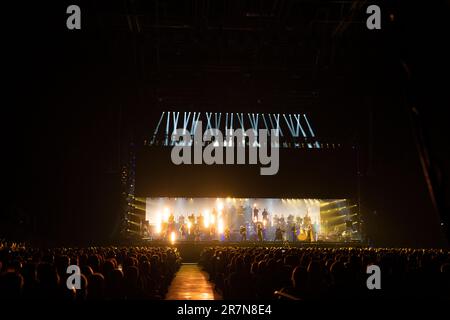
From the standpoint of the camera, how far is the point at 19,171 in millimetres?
16625

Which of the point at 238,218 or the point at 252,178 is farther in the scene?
the point at 238,218

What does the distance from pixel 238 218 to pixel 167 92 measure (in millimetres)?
8286

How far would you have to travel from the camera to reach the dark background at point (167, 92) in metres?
15.0

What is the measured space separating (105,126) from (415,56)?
19747mm

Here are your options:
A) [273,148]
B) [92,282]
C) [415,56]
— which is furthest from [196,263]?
[415,56]

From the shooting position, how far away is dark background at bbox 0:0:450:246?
1502 centimetres

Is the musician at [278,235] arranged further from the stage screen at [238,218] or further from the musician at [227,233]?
the musician at [227,233]

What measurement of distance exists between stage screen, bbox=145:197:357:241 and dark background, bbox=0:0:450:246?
3.99 m

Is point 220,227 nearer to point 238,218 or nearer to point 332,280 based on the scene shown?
point 238,218

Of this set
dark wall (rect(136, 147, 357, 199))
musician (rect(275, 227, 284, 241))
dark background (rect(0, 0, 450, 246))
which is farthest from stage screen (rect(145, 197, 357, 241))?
dark background (rect(0, 0, 450, 246))

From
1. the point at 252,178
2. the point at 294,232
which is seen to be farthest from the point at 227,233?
the point at 252,178

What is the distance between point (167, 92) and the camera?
2155 cm

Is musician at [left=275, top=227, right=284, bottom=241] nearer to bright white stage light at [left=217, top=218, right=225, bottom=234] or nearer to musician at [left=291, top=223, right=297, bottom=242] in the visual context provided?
musician at [left=291, top=223, right=297, bottom=242]

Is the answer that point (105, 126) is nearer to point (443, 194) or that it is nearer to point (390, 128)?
point (390, 128)
